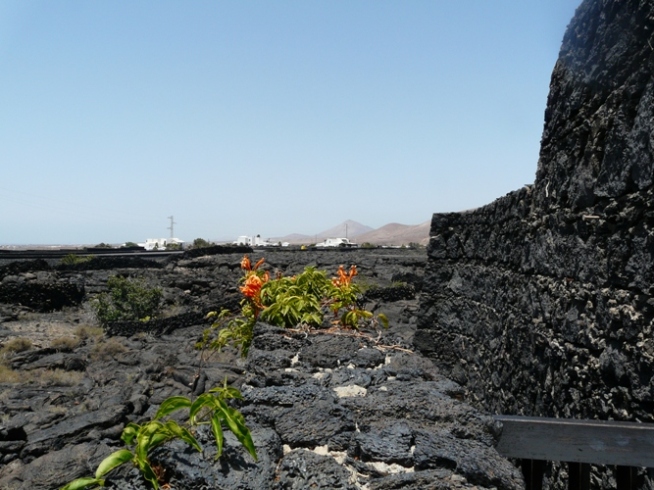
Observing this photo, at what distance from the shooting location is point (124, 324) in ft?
54.2

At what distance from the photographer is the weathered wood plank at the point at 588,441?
7.75ft

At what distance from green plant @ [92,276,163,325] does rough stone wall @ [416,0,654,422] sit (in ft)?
50.1

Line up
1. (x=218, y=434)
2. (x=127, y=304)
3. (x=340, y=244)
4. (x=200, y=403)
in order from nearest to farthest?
(x=218, y=434)
(x=200, y=403)
(x=127, y=304)
(x=340, y=244)

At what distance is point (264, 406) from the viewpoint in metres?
3.08

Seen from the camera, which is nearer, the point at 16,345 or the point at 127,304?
the point at 16,345

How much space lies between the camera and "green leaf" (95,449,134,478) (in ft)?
6.84

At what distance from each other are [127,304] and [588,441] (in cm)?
1808

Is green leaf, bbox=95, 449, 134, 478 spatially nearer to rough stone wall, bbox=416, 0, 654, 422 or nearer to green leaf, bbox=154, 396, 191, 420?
green leaf, bbox=154, 396, 191, 420

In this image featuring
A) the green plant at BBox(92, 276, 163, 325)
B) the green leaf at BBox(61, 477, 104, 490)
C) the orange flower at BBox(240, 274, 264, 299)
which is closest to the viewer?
the green leaf at BBox(61, 477, 104, 490)

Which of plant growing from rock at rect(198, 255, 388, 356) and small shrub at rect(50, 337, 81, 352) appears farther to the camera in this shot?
small shrub at rect(50, 337, 81, 352)

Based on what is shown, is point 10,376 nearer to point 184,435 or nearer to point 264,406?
point 264,406

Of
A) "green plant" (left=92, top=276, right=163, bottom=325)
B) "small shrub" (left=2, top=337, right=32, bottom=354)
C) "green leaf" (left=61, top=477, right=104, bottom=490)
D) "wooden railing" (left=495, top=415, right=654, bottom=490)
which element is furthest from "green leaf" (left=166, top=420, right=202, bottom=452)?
"green plant" (left=92, top=276, right=163, bottom=325)

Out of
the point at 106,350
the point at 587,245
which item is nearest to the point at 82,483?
the point at 587,245

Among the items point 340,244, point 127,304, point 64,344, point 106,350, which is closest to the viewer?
point 106,350
